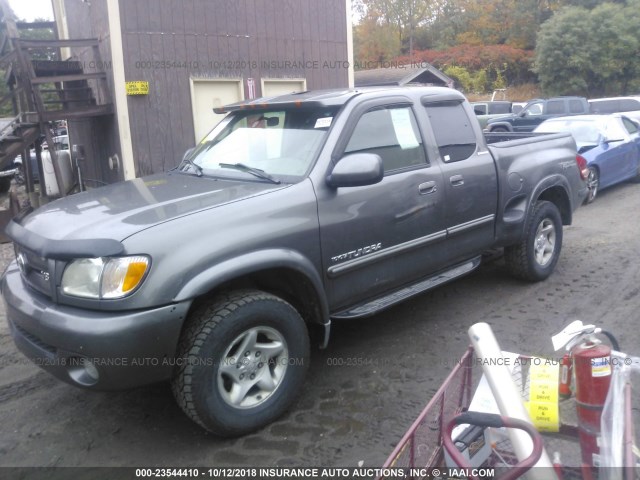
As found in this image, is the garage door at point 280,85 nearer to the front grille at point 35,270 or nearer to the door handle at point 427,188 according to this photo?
the door handle at point 427,188

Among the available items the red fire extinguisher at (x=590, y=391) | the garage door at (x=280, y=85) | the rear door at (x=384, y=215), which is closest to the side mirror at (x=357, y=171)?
the rear door at (x=384, y=215)

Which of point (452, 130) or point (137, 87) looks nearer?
point (452, 130)

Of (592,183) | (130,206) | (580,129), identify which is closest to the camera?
(130,206)

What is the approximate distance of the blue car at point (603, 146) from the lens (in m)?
10.0

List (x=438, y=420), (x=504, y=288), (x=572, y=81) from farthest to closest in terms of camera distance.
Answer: (x=572, y=81)
(x=504, y=288)
(x=438, y=420)

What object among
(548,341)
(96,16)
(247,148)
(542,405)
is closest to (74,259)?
(247,148)

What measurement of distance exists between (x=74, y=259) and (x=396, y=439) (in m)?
1.94

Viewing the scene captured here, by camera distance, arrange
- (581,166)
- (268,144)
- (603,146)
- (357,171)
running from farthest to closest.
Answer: (603,146), (581,166), (268,144), (357,171)

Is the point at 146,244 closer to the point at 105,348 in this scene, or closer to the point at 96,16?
the point at 105,348

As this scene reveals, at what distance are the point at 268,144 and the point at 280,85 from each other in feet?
26.1

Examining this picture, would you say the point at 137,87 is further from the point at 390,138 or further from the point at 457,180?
the point at 457,180

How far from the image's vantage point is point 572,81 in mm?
35969

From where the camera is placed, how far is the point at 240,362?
3195 millimetres

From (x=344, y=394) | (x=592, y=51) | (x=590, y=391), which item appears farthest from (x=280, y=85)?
(x=592, y=51)
